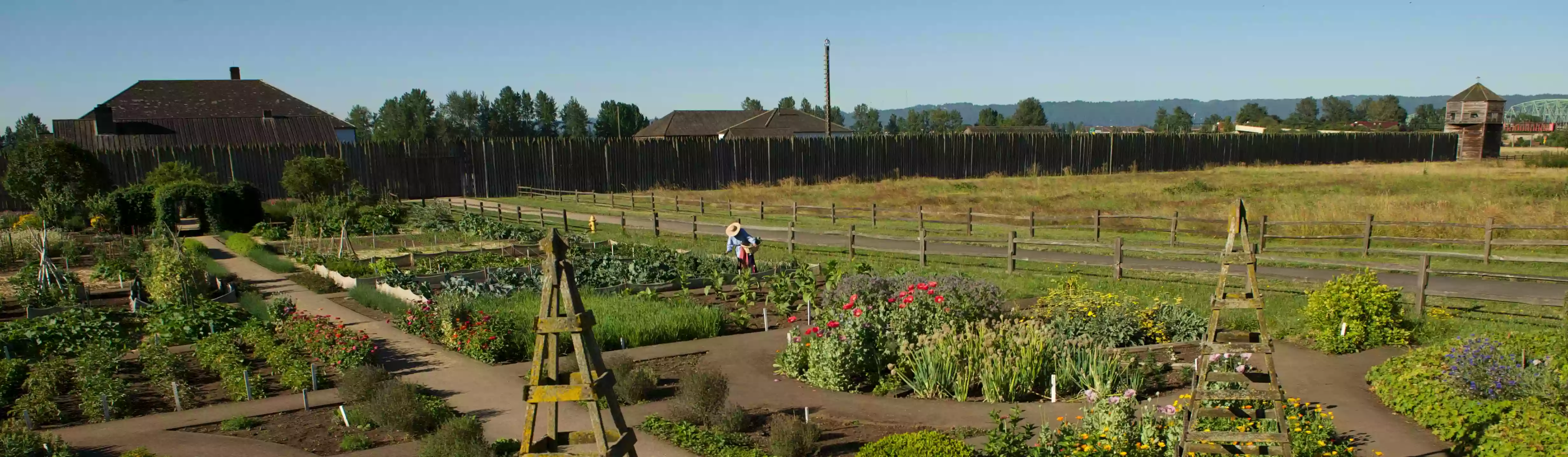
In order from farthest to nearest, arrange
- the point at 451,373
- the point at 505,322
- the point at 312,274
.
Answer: the point at 312,274 → the point at 505,322 → the point at 451,373

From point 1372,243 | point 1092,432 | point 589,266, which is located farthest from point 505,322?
point 1372,243

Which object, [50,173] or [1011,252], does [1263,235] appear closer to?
[1011,252]

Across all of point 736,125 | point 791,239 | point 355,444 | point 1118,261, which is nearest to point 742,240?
point 791,239

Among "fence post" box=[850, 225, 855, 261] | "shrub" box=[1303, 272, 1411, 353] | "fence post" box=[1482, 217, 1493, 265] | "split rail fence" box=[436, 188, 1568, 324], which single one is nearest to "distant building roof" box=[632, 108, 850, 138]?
"split rail fence" box=[436, 188, 1568, 324]

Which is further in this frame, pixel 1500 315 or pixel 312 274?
pixel 312 274

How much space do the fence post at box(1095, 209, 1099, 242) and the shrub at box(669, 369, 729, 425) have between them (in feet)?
47.8

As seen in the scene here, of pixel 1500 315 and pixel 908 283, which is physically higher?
pixel 908 283

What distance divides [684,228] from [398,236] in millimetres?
6872

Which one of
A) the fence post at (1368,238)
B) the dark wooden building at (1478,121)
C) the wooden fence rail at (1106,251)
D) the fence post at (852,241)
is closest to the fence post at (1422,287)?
the wooden fence rail at (1106,251)

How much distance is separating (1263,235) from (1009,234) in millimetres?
6177

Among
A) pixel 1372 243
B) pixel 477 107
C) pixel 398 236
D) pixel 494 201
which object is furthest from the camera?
pixel 477 107

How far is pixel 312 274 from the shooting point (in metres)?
16.8

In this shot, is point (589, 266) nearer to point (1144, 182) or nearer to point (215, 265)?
point (215, 265)

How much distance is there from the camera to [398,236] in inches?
875
